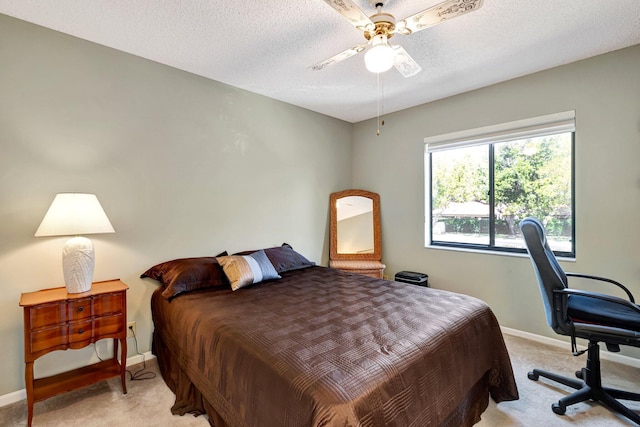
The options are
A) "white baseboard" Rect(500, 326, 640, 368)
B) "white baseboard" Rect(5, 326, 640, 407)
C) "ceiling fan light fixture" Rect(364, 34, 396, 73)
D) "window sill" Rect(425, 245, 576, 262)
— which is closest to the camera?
"ceiling fan light fixture" Rect(364, 34, 396, 73)

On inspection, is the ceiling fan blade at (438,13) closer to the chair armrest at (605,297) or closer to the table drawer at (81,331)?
the chair armrest at (605,297)

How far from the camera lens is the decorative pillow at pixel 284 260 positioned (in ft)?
9.81

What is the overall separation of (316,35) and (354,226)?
255 centimetres

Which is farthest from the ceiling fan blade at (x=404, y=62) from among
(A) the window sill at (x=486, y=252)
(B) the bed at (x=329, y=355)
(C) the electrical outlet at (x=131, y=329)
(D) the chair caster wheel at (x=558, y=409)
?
(C) the electrical outlet at (x=131, y=329)

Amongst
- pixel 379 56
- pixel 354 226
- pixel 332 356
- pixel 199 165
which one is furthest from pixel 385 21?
pixel 354 226

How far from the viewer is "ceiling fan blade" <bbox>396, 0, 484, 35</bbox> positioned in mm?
1471

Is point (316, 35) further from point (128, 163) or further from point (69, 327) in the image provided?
point (69, 327)

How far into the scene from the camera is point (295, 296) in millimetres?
2266

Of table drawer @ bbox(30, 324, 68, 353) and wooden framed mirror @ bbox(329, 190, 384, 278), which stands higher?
wooden framed mirror @ bbox(329, 190, 384, 278)

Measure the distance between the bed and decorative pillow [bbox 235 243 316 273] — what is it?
496 mm

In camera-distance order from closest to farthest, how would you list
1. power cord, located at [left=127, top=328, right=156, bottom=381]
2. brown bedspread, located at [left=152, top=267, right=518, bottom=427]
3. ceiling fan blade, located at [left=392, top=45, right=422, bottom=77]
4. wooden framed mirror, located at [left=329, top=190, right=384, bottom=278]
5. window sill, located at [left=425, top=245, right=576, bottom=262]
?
brown bedspread, located at [left=152, top=267, right=518, bottom=427] < ceiling fan blade, located at [left=392, top=45, right=422, bottom=77] < power cord, located at [left=127, top=328, right=156, bottom=381] < window sill, located at [left=425, top=245, right=576, bottom=262] < wooden framed mirror, located at [left=329, top=190, right=384, bottom=278]

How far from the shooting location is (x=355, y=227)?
4.18 m

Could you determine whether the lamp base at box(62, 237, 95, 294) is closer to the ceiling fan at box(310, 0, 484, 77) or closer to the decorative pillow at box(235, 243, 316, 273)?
the decorative pillow at box(235, 243, 316, 273)

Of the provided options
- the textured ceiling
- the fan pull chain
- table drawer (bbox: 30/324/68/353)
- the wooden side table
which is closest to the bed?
the wooden side table
